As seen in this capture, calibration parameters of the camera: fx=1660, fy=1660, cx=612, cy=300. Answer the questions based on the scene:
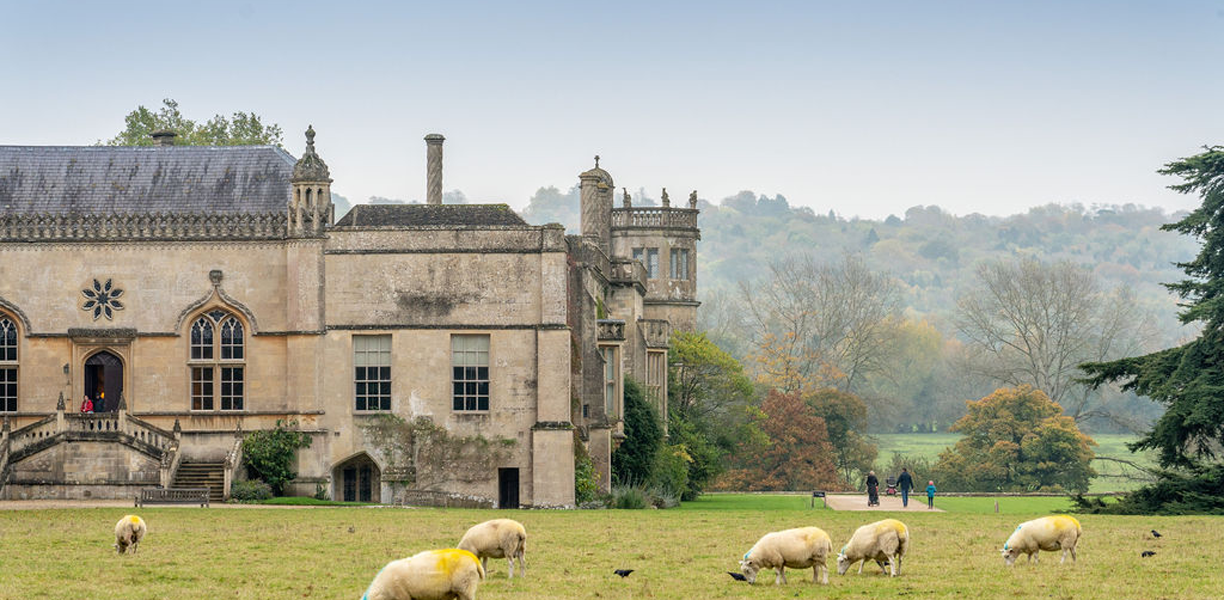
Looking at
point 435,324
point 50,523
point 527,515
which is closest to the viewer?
point 50,523

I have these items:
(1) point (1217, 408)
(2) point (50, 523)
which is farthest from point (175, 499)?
(1) point (1217, 408)

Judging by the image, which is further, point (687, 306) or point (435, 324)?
point (687, 306)

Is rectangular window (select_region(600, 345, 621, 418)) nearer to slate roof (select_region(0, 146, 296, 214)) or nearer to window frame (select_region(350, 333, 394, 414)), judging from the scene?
window frame (select_region(350, 333, 394, 414))

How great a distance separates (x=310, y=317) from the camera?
49000 millimetres

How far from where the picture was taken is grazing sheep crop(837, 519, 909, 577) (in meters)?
24.8

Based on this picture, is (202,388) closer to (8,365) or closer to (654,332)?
(8,365)

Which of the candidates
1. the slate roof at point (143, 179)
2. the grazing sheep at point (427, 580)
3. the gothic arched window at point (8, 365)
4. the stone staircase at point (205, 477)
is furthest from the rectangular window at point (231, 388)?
the grazing sheep at point (427, 580)

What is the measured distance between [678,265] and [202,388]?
92.9 feet

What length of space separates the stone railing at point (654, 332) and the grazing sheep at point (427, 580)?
1545 inches

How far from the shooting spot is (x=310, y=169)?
49156 mm

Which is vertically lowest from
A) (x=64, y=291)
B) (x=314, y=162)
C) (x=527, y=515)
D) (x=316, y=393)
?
(x=527, y=515)

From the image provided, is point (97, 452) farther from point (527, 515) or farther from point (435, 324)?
point (527, 515)

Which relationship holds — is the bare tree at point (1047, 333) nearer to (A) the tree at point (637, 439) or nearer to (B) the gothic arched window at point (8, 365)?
(A) the tree at point (637, 439)

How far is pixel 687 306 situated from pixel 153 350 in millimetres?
29226
